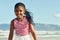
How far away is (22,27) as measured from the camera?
258cm

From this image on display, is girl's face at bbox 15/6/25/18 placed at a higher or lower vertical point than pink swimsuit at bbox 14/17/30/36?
higher

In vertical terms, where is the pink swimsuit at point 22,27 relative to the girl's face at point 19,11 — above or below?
below

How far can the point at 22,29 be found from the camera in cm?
257

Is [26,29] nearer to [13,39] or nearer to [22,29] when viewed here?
[22,29]

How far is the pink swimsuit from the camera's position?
2.57 m

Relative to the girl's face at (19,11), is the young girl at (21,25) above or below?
below

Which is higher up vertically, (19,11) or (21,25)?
(19,11)

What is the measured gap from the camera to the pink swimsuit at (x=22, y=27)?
8.42ft

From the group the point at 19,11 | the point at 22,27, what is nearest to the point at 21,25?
the point at 22,27

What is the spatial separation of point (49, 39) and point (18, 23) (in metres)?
4.01

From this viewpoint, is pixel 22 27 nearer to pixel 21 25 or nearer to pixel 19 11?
pixel 21 25

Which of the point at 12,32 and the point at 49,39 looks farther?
the point at 49,39

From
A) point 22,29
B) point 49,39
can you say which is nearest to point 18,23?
point 22,29

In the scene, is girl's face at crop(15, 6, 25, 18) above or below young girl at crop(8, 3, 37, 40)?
above
